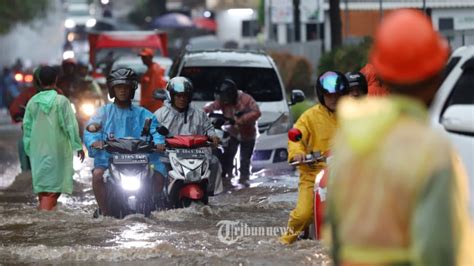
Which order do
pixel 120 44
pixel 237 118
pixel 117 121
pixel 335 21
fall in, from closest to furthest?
pixel 117 121 < pixel 237 118 < pixel 335 21 < pixel 120 44

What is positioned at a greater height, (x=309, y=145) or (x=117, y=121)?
(x=309, y=145)

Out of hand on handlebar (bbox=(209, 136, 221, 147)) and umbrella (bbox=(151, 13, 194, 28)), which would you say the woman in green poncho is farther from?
umbrella (bbox=(151, 13, 194, 28))

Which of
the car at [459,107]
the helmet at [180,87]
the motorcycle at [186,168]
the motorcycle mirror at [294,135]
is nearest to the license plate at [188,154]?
the motorcycle at [186,168]

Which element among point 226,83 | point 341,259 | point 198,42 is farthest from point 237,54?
point 198,42

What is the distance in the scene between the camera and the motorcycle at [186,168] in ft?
41.7

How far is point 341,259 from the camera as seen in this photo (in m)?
4.58

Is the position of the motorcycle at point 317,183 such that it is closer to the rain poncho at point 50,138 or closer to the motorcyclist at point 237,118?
the rain poncho at point 50,138

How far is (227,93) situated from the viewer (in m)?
16.2

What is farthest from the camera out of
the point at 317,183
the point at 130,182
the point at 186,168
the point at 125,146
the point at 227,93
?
the point at 227,93

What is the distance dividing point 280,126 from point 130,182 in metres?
6.09

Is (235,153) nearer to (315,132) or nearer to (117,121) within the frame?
(117,121)

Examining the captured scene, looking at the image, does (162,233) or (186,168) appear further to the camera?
(186,168)

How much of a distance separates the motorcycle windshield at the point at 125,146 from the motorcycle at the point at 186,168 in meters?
0.66

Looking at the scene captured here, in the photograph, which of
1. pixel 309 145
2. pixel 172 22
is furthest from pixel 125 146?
pixel 172 22
